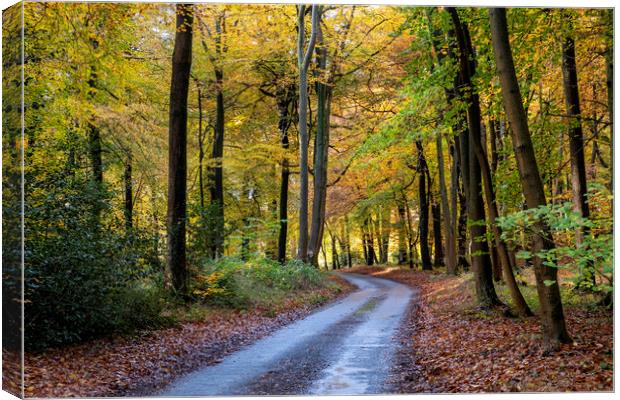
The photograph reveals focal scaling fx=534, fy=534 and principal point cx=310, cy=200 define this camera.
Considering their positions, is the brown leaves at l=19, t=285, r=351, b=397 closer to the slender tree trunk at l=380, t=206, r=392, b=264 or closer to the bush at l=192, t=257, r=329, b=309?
the bush at l=192, t=257, r=329, b=309

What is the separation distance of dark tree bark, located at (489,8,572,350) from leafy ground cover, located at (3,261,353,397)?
3887 millimetres

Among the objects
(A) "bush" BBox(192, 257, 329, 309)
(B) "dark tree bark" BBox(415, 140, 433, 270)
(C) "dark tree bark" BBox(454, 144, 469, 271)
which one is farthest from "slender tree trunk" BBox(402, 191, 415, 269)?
(A) "bush" BBox(192, 257, 329, 309)

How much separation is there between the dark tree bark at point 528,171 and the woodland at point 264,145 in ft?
0.06

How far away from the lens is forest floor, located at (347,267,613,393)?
17.2 ft

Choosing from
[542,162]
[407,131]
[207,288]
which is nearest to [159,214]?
[207,288]

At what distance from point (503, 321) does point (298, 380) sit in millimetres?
3855

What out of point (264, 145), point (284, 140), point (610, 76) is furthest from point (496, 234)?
point (284, 140)

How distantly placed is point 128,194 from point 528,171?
275 inches

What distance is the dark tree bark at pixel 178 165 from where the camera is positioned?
30.4 ft

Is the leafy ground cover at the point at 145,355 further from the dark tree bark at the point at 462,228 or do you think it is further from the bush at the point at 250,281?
the dark tree bark at the point at 462,228

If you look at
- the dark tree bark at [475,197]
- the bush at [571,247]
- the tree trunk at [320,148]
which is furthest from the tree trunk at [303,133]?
the bush at [571,247]

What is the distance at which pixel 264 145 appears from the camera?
16.4 m

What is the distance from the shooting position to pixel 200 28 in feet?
35.6

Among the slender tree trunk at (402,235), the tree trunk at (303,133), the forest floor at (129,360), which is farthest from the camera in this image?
the slender tree trunk at (402,235)
